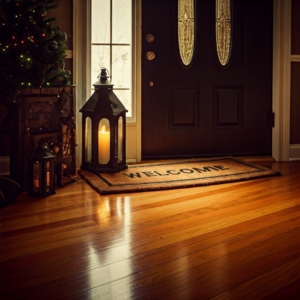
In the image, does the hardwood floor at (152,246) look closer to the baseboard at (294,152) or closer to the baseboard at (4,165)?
the baseboard at (4,165)

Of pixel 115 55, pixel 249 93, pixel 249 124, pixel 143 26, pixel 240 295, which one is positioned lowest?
pixel 240 295

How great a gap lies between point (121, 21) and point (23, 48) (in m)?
1.19

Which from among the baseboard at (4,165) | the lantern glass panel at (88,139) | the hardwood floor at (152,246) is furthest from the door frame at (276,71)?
the hardwood floor at (152,246)

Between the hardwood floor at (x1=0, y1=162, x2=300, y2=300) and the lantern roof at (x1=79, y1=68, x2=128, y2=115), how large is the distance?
751 mm

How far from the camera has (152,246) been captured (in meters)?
1.87

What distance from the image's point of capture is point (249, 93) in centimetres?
419

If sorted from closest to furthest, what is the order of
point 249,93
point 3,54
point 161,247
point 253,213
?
point 161,247
point 253,213
point 3,54
point 249,93

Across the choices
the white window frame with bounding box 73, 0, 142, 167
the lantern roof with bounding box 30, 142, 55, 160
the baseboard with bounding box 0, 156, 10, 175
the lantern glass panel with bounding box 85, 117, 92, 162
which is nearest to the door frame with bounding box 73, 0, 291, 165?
the white window frame with bounding box 73, 0, 142, 167

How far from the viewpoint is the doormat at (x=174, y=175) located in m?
3.02

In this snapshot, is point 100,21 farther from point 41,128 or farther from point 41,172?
point 41,172

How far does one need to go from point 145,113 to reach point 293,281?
8.80 feet

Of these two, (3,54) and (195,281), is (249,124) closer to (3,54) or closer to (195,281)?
(3,54)

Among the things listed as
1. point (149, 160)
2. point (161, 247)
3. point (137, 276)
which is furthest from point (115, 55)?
point (137, 276)

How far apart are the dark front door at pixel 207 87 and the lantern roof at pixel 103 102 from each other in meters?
0.58
